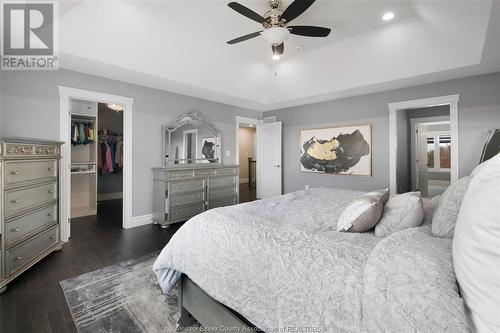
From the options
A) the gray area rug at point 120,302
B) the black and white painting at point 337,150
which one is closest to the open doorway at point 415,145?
the black and white painting at point 337,150

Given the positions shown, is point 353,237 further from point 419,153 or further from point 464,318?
point 419,153

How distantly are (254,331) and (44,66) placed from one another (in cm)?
391

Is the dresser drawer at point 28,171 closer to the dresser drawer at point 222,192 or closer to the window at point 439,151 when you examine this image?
the dresser drawer at point 222,192

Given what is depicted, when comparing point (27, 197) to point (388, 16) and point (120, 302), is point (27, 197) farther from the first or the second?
point (388, 16)

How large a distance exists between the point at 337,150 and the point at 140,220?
4050 mm

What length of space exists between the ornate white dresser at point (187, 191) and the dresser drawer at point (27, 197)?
141 centimetres

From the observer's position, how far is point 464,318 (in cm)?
67

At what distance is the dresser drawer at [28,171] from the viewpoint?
2127 millimetres

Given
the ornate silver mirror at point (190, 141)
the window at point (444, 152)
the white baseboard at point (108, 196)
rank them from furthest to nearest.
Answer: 1. the window at point (444, 152)
2. the white baseboard at point (108, 196)
3. the ornate silver mirror at point (190, 141)

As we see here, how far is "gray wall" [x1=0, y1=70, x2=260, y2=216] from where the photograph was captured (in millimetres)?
2805

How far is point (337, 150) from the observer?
4.83m

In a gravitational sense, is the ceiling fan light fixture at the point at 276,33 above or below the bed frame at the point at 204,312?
above

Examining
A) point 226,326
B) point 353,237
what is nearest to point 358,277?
point 353,237

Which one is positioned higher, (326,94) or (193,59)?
(193,59)
